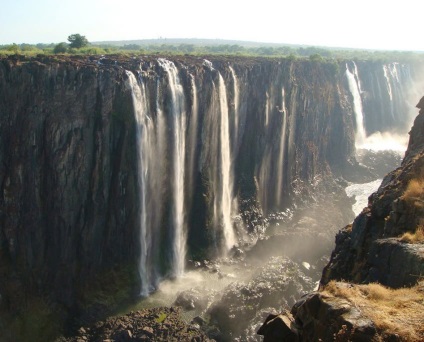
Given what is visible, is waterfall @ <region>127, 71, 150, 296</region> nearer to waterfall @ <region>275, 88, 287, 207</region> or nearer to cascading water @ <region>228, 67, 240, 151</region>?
cascading water @ <region>228, 67, 240, 151</region>

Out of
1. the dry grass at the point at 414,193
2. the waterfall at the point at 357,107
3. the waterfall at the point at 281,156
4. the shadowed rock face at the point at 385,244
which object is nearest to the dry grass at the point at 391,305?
the shadowed rock face at the point at 385,244

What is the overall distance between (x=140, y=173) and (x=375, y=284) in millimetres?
26342

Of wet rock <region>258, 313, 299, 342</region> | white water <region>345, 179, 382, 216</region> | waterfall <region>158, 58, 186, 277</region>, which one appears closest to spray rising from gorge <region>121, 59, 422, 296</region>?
waterfall <region>158, 58, 186, 277</region>

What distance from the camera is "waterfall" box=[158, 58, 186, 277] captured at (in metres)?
39.9

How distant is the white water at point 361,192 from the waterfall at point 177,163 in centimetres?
2532

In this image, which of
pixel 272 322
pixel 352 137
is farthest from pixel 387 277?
pixel 352 137

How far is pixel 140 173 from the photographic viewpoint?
37.2m

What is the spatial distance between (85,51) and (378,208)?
35031 mm

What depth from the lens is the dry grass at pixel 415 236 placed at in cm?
1480

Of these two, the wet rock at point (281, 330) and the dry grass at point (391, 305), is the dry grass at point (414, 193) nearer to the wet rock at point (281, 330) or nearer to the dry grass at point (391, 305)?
the dry grass at point (391, 305)

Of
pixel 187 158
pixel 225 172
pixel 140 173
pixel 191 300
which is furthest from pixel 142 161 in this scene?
pixel 225 172

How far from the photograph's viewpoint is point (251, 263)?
42.5 metres

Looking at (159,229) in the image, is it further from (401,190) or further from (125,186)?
(401,190)

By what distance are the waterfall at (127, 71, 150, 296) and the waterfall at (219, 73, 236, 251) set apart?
9929mm
